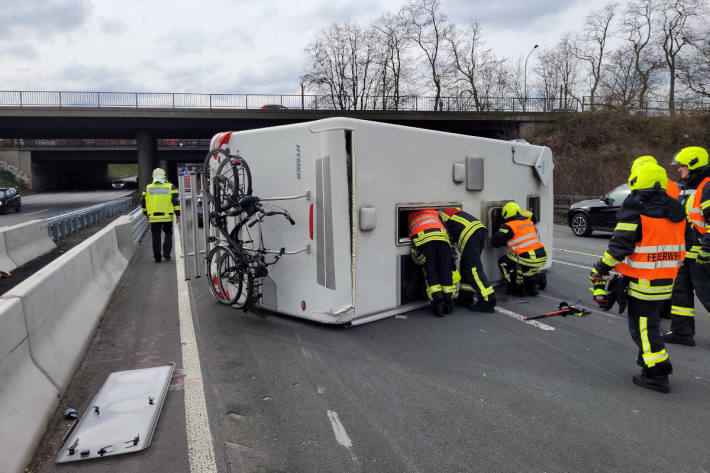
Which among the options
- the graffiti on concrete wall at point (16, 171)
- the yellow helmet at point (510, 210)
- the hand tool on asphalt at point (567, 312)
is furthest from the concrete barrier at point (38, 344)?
the graffiti on concrete wall at point (16, 171)

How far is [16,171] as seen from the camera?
51.7 metres

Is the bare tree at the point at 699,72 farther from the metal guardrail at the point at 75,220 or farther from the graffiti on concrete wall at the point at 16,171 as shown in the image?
the graffiti on concrete wall at the point at 16,171

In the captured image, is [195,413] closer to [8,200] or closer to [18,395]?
[18,395]

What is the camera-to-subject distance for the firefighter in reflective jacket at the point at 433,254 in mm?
6125

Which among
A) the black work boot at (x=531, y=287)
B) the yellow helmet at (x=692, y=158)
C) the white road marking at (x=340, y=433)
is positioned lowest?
the white road marking at (x=340, y=433)

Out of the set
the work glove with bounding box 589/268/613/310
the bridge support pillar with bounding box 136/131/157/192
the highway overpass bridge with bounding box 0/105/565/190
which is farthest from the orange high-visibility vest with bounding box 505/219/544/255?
the bridge support pillar with bounding box 136/131/157/192

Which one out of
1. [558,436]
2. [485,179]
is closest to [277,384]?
[558,436]

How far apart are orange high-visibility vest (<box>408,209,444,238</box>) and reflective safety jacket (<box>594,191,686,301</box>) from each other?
2.38 metres

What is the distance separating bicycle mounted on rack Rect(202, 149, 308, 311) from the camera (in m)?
5.87

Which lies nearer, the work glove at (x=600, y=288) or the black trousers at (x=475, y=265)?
the work glove at (x=600, y=288)

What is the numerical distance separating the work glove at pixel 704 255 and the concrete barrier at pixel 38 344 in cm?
586

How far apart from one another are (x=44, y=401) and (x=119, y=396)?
54cm

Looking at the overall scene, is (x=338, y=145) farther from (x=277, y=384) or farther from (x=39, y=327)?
(x=39, y=327)

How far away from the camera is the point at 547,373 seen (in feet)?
14.5
